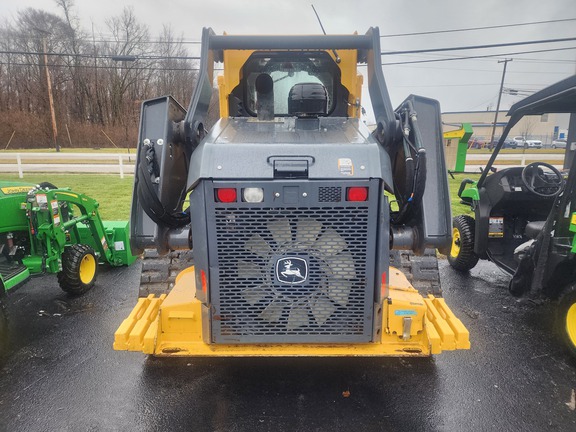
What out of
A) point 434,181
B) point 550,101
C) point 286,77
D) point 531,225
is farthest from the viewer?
point 531,225

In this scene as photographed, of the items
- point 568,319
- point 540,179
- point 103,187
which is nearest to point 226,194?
point 568,319

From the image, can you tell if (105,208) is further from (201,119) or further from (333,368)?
(333,368)

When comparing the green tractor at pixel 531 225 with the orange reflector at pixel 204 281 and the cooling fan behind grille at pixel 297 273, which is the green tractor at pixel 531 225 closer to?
the cooling fan behind grille at pixel 297 273

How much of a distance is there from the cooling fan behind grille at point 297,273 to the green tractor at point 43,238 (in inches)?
121

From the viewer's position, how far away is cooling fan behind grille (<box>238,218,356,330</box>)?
2.50 metres

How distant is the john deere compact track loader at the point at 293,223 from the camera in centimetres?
241

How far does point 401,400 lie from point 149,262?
2.57m

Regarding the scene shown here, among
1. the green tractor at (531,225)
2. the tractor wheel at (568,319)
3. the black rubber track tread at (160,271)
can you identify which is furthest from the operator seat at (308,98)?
the tractor wheel at (568,319)

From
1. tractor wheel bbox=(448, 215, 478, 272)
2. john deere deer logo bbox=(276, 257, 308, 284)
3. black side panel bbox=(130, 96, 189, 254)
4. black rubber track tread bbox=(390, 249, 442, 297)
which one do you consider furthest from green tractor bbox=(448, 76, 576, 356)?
black side panel bbox=(130, 96, 189, 254)

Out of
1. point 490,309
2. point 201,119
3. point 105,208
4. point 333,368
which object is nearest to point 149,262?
point 201,119

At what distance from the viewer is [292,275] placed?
256 cm

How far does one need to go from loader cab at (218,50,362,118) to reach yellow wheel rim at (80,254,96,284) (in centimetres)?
266

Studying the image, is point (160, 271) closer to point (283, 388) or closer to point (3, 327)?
point (3, 327)

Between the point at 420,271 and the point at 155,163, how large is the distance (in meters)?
2.57
